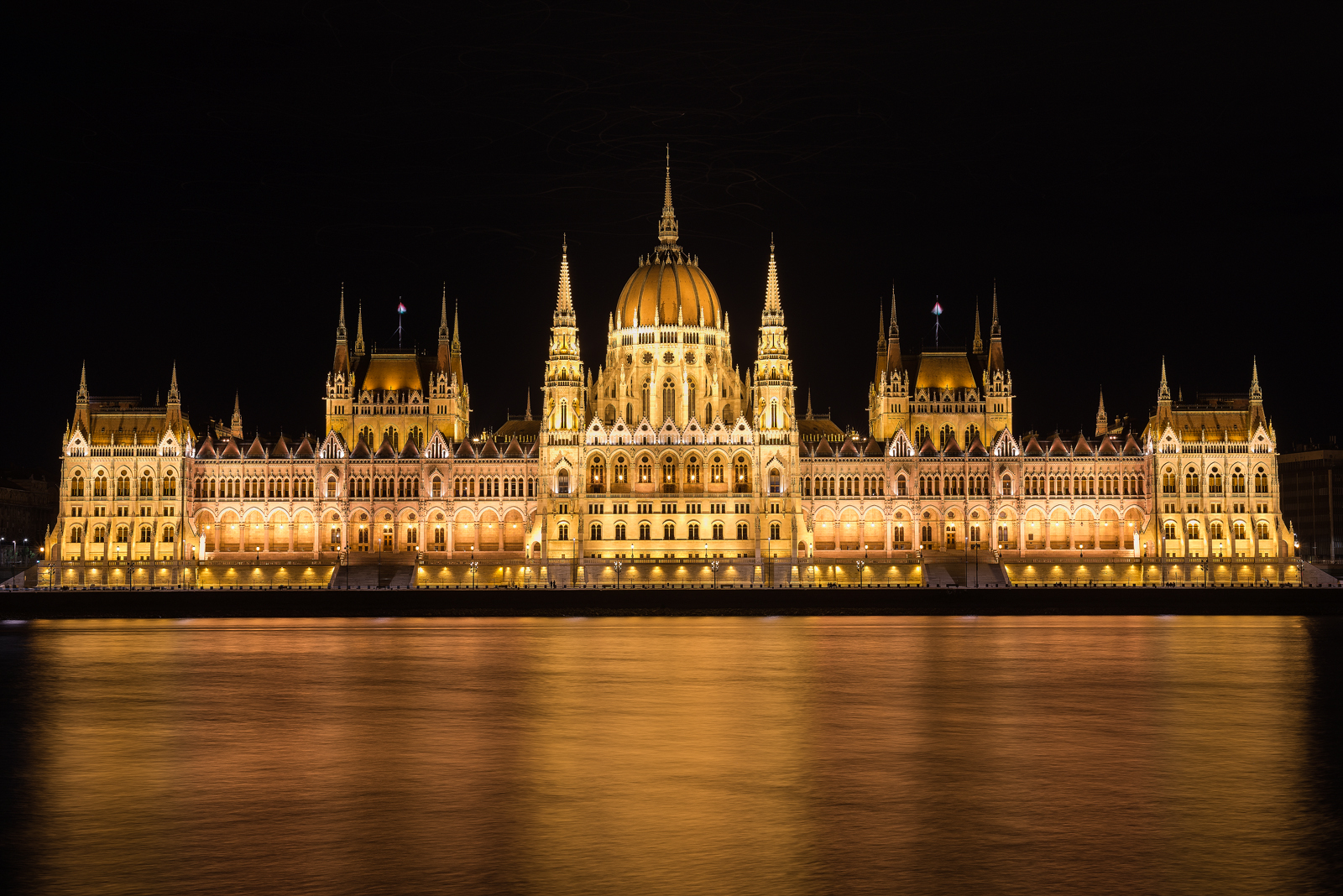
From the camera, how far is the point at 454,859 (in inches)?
1008

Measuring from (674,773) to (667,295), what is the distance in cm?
10160

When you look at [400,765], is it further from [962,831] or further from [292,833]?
[962,831]

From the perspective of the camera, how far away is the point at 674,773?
33906 millimetres

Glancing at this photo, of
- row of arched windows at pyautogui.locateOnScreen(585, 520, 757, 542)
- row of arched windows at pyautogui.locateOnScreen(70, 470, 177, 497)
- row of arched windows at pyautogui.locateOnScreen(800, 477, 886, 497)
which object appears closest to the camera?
row of arched windows at pyautogui.locateOnScreen(585, 520, 757, 542)

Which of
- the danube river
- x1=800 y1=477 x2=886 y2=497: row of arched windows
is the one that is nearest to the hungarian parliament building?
x1=800 y1=477 x2=886 y2=497: row of arched windows

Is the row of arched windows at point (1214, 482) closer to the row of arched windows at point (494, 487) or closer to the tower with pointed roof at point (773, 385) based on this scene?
the tower with pointed roof at point (773, 385)

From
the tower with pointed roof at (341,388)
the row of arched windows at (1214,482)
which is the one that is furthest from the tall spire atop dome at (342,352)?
the row of arched windows at (1214,482)

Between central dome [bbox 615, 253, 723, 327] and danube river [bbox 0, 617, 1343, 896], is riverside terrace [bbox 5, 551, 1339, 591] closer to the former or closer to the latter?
central dome [bbox 615, 253, 723, 327]

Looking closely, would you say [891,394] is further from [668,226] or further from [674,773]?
[674,773]

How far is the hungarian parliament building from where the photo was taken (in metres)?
121

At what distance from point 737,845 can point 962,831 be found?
4037mm

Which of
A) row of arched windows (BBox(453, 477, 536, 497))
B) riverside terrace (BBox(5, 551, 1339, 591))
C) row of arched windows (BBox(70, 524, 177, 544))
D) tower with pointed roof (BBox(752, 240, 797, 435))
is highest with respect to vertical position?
tower with pointed roof (BBox(752, 240, 797, 435))

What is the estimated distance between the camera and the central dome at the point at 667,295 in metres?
133

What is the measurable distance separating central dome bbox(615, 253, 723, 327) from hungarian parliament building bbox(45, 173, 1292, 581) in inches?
123
